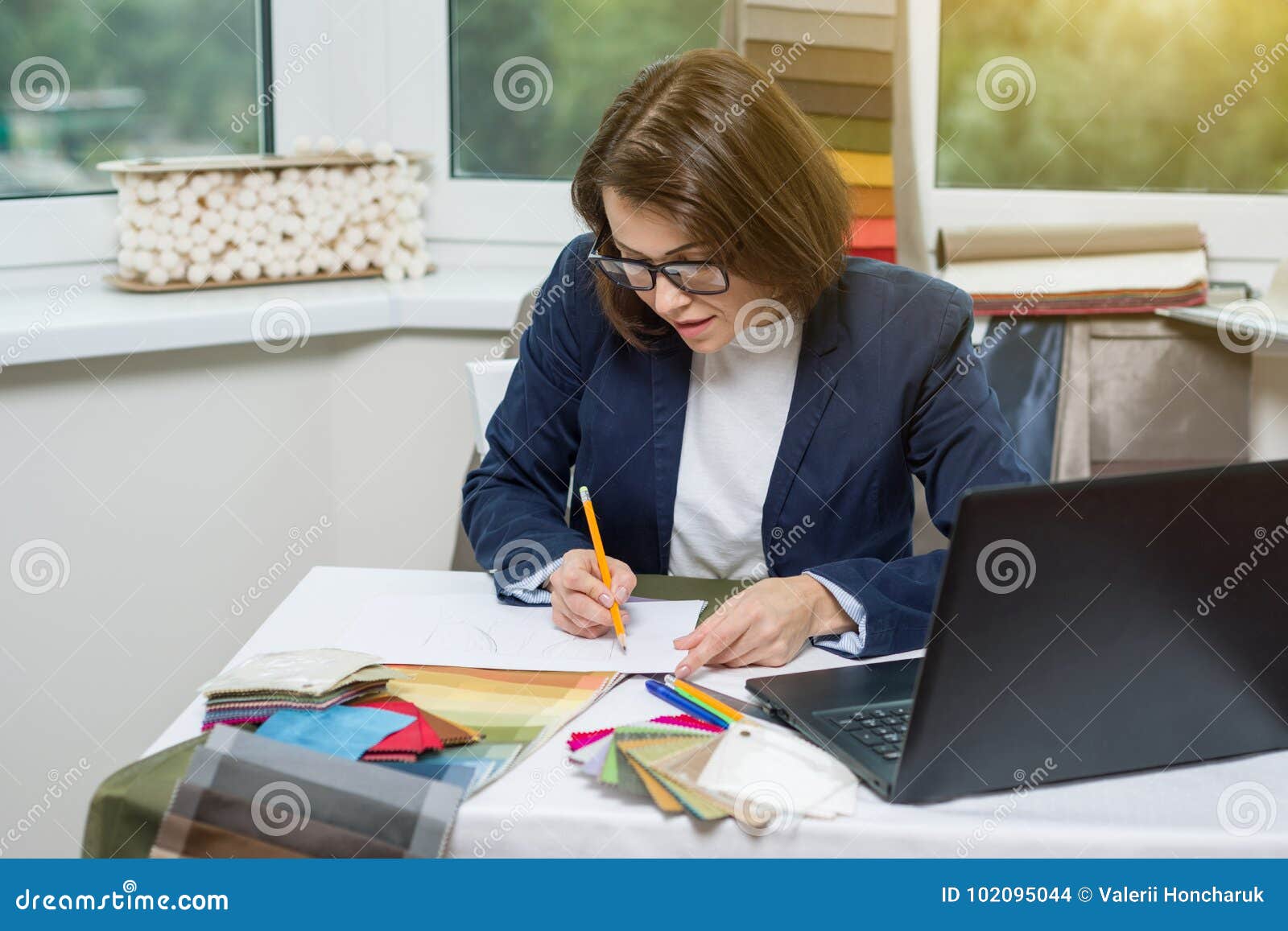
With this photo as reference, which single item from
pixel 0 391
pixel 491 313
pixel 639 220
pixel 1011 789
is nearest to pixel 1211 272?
pixel 491 313

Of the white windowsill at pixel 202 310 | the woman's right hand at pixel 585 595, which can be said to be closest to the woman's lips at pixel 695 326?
the woman's right hand at pixel 585 595

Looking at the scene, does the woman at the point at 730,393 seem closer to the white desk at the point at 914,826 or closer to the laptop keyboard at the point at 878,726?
the laptop keyboard at the point at 878,726

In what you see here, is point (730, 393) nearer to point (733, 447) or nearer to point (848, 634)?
point (733, 447)

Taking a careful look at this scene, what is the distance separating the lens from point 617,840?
909 mm

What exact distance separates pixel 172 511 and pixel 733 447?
3.54 ft

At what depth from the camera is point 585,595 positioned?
4.19 feet

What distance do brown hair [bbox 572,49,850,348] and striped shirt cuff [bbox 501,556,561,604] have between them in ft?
1.25

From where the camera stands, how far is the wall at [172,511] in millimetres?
2010

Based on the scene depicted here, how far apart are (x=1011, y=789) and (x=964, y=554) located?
0.73 feet

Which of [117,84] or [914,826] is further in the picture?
[117,84]

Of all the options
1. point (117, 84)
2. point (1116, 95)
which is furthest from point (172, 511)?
point (1116, 95)

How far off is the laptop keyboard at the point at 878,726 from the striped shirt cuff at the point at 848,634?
0.17 meters
